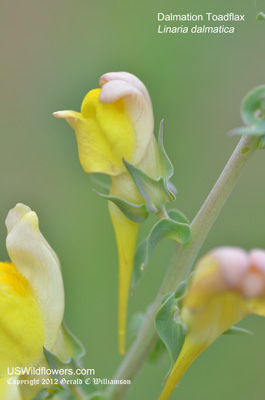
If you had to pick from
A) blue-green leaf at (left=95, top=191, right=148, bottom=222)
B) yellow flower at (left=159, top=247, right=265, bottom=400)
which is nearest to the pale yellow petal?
blue-green leaf at (left=95, top=191, right=148, bottom=222)

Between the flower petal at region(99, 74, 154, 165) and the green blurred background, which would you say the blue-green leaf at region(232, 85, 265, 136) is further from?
the green blurred background

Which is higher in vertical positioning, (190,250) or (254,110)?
(254,110)

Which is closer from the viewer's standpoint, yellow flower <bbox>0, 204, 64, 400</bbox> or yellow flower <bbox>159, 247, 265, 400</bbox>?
yellow flower <bbox>159, 247, 265, 400</bbox>

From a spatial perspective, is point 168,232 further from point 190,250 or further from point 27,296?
point 27,296

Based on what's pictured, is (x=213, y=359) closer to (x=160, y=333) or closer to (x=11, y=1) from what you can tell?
(x=160, y=333)

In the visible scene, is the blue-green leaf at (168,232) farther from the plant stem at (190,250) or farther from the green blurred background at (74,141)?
the green blurred background at (74,141)

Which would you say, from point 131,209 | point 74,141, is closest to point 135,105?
point 131,209
